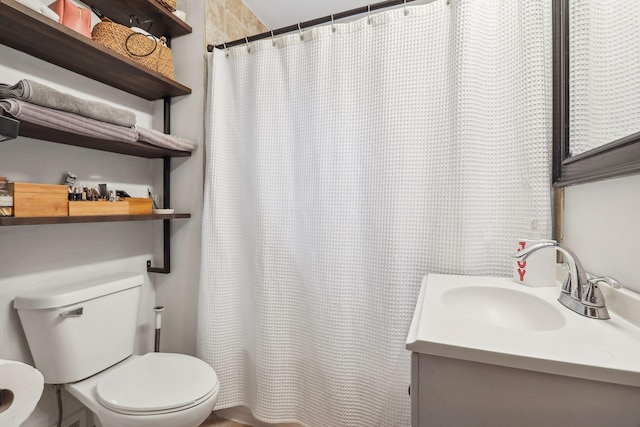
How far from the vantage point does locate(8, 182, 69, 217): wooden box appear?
0.89 meters

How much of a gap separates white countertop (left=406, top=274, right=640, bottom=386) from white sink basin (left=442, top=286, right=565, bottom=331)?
118mm

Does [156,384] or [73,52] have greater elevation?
[73,52]

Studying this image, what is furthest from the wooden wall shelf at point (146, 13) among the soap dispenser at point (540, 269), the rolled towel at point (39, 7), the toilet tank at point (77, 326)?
the soap dispenser at point (540, 269)

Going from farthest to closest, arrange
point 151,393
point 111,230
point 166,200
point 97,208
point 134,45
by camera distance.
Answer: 1. point 166,200
2. point 111,230
3. point 134,45
4. point 97,208
5. point 151,393

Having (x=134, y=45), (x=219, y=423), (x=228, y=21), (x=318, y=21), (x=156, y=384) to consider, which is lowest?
(x=219, y=423)

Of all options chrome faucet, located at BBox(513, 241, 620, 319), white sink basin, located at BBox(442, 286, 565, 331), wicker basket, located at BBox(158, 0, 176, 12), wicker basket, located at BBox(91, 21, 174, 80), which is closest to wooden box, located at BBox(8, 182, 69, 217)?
wicker basket, located at BBox(91, 21, 174, 80)

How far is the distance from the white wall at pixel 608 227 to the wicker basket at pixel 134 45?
1769mm

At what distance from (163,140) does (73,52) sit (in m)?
0.42

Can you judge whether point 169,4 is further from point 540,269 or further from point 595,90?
point 540,269

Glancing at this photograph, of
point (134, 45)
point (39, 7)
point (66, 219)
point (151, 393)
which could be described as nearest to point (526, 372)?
point (151, 393)

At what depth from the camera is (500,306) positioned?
87cm

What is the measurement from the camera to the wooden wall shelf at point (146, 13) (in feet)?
4.27

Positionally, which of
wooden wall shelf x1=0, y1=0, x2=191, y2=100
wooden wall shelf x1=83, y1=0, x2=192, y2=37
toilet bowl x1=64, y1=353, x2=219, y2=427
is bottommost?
toilet bowl x1=64, y1=353, x2=219, y2=427

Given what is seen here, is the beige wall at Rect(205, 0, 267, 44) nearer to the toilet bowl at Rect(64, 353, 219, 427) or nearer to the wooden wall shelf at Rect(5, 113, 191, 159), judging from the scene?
the wooden wall shelf at Rect(5, 113, 191, 159)
